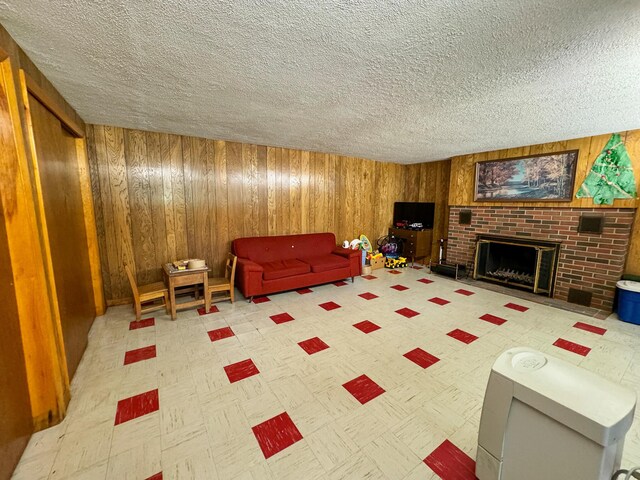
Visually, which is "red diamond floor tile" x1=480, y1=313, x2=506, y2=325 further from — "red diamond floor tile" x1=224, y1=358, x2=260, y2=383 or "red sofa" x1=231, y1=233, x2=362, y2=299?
"red diamond floor tile" x1=224, y1=358, x2=260, y2=383

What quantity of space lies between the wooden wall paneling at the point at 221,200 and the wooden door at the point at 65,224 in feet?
4.78

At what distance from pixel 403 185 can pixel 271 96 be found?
452 centimetres

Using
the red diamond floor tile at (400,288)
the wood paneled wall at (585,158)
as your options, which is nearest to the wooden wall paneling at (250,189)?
the red diamond floor tile at (400,288)

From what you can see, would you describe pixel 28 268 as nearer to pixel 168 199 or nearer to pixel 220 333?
pixel 220 333

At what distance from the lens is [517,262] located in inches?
165

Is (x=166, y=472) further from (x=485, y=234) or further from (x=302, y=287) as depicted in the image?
(x=485, y=234)

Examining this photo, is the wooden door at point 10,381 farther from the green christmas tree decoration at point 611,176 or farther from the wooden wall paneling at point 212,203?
the green christmas tree decoration at point 611,176

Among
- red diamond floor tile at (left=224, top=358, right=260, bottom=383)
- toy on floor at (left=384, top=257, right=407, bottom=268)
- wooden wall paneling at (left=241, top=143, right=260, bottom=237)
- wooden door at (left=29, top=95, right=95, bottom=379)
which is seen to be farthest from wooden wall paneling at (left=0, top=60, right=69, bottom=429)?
toy on floor at (left=384, top=257, right=407, bottom=268)

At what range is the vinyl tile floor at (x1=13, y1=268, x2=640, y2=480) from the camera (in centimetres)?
131

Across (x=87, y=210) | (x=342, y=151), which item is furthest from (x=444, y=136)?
(x=87, y=210)

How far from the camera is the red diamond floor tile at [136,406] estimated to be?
157 cm

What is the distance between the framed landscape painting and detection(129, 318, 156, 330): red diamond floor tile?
5.10 m

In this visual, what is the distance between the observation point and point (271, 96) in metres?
2.13

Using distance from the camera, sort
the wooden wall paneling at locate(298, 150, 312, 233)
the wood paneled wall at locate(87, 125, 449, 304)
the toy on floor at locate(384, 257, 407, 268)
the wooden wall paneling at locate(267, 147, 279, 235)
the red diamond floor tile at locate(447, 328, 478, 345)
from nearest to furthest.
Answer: the red diamond floor tile at locate(447, 328, 478, 345) → the wood paneled wall at locate(87, 125, 449, 304) → the wooden wall paneling at locate(267, 147, 279, 235) → the wooden wall paneling at locate(298, 150, 312, 233) → the toy on floor at locate(384, 257, 407, 268)
